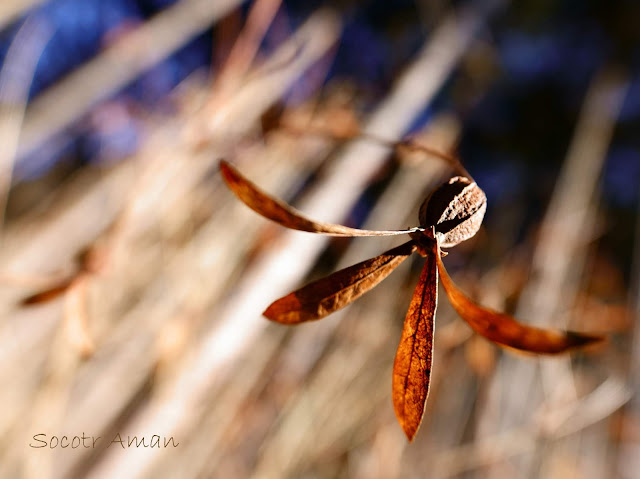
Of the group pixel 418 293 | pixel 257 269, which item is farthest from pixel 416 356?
pixel 257 269

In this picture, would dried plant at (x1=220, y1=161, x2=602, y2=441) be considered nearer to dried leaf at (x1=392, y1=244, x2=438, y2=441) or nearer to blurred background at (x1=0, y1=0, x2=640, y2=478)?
dried leaf at (x1=392, y1=244, x2=438, y2=441)

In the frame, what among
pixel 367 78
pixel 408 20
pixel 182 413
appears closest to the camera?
pixel 182 413

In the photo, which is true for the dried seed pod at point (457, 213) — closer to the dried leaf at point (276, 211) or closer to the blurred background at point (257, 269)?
the dried leaf at point (276, 211)

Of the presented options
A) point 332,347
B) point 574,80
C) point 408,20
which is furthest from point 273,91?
point 574,80

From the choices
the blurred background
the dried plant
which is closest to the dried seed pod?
the dried plant

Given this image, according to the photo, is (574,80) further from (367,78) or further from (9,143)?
(9,143)

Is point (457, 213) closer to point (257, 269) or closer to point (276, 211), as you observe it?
point (276, 211)
